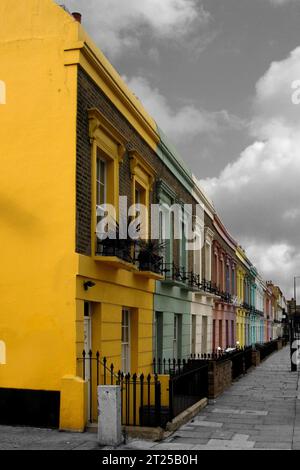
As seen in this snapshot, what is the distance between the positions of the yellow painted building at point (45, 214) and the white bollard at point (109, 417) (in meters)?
1.12

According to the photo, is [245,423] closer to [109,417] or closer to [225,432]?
[225,432]

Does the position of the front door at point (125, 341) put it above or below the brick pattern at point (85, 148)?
below

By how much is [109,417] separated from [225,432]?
292cm

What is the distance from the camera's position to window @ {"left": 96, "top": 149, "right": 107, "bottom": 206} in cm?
1391

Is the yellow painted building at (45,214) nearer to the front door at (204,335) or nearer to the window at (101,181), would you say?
the window at (101,181)

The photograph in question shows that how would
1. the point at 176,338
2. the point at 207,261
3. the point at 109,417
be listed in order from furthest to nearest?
the point at 207,261 < the point at 176,338 < the point at 109,417

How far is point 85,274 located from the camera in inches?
476

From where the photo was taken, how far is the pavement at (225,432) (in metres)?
10.2

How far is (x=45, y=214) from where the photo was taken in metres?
12.0

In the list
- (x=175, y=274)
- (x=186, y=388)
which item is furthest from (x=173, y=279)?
(x=186, y=388)

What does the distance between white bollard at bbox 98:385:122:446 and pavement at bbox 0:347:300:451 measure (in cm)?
16

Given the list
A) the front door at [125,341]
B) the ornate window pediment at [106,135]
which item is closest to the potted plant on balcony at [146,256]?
the front door at [125,341]

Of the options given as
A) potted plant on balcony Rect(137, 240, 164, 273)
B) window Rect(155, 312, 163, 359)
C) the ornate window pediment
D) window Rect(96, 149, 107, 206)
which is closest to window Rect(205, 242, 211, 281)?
window Rect(155, 312, 163, 359)

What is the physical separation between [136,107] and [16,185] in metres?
4.78
